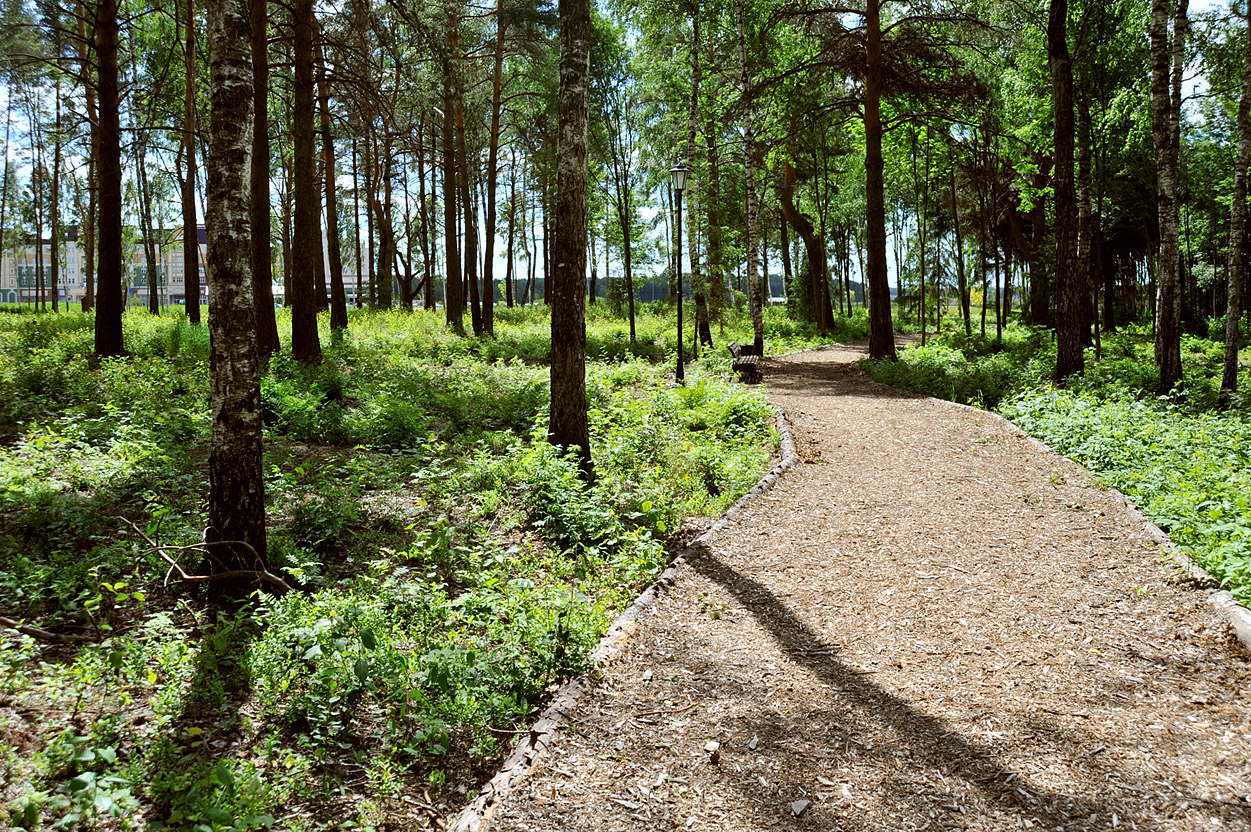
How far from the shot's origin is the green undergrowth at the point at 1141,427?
18.3ft

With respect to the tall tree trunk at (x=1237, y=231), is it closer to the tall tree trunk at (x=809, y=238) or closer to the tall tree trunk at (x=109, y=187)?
the tall tree trunk at (x=809, y=238)

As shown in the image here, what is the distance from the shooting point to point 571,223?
24.2 ft

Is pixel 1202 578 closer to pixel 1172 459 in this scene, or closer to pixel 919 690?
pixel 919 690

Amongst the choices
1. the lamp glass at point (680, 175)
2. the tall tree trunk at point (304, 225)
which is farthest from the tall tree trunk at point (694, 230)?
the tall tree trunk at point (304, 225)

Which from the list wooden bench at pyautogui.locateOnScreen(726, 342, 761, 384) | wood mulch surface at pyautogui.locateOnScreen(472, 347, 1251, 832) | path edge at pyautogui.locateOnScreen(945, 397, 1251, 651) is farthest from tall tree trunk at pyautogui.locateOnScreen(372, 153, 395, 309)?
path edge at pyautogui.locateOnScreen(945, 397, 1251, 651)

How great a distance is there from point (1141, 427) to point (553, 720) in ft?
28.3

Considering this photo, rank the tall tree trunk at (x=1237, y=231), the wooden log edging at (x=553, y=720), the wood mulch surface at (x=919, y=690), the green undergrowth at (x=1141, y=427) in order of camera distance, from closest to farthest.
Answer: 1. the wooden log edging at (x=553, y=720)
2. the wood mulch surface at (x=919, y=690)
3. the green undergrowth at (x=1141, y=427)
4. the tall tree trunk at (x=1237, y=231)

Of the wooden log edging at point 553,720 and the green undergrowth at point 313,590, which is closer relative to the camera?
the wooden log edging at point 553,720

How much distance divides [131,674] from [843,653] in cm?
420

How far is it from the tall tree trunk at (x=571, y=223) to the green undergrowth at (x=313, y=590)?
1.97 feet

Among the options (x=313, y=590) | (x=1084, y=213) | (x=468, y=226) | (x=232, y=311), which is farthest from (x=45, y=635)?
(x=468, y=226)

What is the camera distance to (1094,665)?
439cm

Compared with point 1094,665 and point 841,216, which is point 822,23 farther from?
point 841,216

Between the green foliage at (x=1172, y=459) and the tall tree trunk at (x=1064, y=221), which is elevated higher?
the tall tree trunk at (x=1064, y=221)
